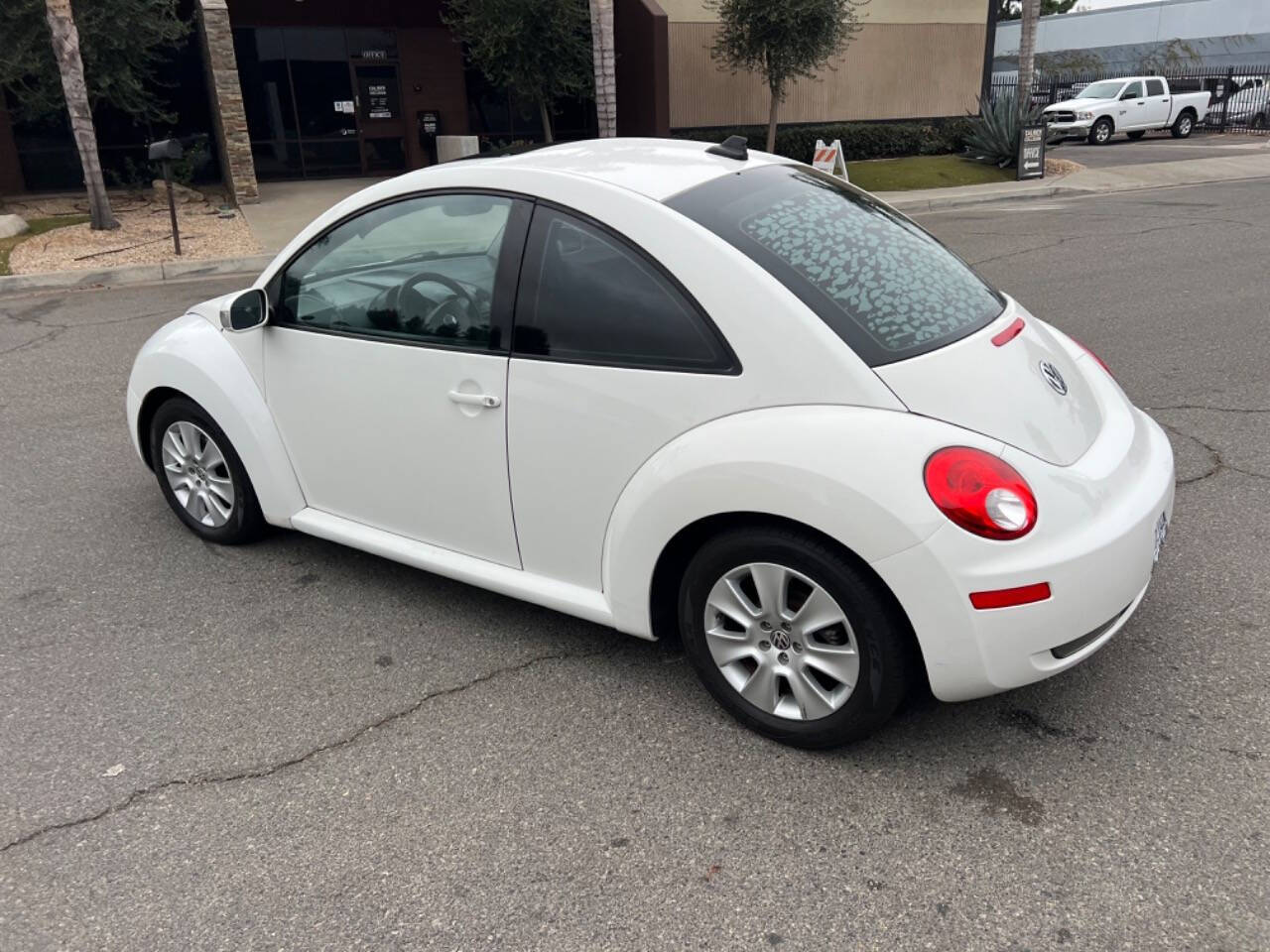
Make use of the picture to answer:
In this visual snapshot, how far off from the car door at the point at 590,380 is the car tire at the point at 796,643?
0.37 m

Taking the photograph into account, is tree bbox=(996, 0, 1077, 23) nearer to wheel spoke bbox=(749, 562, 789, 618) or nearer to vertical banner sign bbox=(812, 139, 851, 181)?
vertical banner sign bbox=(812, 139, 851, 181)

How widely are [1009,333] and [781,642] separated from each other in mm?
1248

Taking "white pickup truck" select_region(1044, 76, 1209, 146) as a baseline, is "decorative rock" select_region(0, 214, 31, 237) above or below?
below

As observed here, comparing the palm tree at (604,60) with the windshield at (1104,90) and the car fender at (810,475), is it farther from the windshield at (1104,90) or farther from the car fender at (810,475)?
the windshield at (1104,90)

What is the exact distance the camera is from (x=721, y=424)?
8.91 feet

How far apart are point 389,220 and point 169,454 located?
1.62 meters

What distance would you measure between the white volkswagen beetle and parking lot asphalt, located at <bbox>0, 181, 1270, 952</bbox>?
0.93 ft

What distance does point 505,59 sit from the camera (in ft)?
58.9

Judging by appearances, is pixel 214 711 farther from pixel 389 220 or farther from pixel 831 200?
pixel 831 200

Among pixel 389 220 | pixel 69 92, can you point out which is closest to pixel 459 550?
pixel 389 220

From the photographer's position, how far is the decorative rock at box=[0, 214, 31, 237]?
1336cm

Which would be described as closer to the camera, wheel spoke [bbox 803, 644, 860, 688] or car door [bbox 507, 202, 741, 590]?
wheel spoke [bbox 803, 644, 860, 688]

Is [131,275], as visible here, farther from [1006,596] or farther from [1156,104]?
[1156,104]

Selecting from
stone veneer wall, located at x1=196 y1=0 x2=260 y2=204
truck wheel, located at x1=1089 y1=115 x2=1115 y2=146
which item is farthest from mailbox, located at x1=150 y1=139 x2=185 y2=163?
truck wheel, located at x1=1089 y1=115 x2=1115 y2=146
